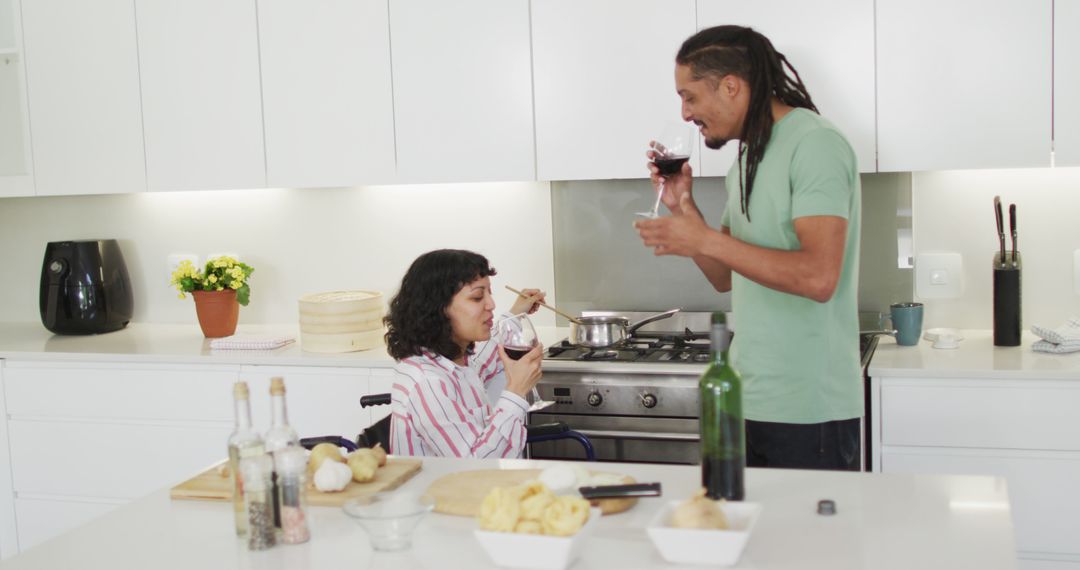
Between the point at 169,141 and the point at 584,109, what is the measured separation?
1.48 m

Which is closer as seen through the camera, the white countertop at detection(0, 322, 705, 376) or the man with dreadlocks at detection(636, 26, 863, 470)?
the man with dreadlocks at detection(636, 26, 863, 470)

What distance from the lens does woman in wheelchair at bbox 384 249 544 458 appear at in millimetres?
2250

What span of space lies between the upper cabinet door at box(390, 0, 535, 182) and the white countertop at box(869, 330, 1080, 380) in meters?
1.21

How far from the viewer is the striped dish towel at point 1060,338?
290 cm

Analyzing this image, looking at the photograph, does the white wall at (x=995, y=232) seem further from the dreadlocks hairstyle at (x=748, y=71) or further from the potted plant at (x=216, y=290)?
the potted plant at (x=216, y=290)

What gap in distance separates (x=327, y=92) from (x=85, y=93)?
0.94m

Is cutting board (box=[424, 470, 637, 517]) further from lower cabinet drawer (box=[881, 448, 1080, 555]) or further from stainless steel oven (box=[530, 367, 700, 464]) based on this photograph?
lower cabinet drawer (box=[881, 448, 1080, 555])

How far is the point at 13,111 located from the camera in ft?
12.8

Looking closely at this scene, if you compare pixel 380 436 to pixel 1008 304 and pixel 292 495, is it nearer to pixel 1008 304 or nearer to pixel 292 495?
pixel 292 495

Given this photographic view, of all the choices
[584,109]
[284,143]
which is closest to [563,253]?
Result: [584,109]

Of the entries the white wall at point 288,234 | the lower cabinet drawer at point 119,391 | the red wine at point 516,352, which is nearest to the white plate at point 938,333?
the white wall at point 288,234

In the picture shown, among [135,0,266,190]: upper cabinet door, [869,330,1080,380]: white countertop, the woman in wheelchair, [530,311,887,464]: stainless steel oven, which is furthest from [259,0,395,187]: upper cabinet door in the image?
[869,330,1080,380]: white countertop

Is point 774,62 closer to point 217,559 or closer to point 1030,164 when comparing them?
point 1030,164

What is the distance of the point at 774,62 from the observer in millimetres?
2291
